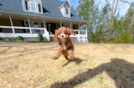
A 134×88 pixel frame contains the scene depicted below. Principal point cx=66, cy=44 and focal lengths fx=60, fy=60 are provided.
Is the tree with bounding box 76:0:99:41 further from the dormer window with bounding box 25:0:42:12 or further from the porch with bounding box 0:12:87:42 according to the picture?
the dormer window with bounding box 25:0:42:12

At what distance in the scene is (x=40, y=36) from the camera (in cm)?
942

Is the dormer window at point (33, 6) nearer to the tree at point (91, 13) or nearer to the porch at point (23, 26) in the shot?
the porch at point (23, 26)

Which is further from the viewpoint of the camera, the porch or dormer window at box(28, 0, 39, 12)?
dormer window at box(28, 0, 39, 12)

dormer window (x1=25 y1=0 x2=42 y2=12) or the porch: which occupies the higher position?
dormer window (x1=25 y1=0 x2=42 y2=12)

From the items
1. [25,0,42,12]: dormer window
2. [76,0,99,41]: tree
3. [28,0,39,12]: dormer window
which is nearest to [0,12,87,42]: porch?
[25,0,42,12]: dormer window

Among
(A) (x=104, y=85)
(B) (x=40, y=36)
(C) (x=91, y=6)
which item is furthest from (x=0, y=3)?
(C) (x=91, y=6)

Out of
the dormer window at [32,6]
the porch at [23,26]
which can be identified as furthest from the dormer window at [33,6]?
the porch at [23,26]

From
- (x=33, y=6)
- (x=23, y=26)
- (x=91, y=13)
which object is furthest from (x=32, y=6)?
(x=91, y=13)

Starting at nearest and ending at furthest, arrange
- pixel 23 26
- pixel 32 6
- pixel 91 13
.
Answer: pixel 32 6, pixel 23 26, pixel 91 13

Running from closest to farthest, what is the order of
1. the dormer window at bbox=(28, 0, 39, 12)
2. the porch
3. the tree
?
1. the porch
2. the dormer window at bbox=(28, 0, 39, 12)
3. the tree

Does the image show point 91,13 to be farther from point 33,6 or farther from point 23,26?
point 23,26

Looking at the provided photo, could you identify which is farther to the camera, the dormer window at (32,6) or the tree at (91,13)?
the tree at (91,13)

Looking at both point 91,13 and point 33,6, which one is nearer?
point 33,6

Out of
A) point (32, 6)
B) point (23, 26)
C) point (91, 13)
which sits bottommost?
point (23, 26)
